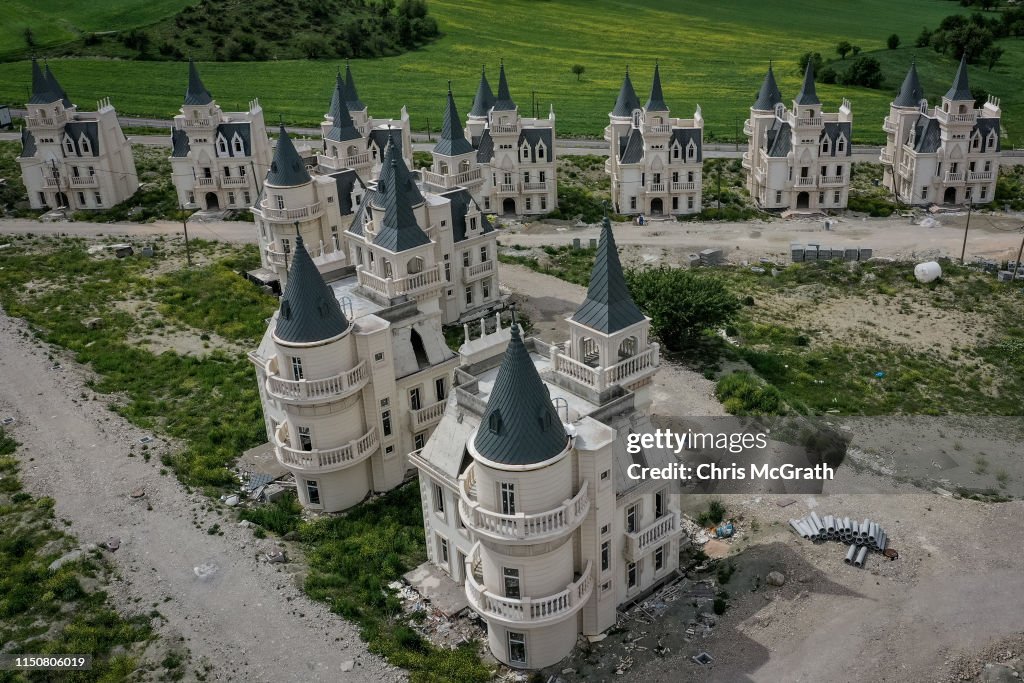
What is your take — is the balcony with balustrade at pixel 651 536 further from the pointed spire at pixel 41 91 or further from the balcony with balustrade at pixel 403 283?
the pointed spire at pixel 41 91

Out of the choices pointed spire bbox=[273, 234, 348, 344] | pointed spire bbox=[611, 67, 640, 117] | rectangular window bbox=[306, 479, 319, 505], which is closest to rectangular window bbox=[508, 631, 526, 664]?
rectangular window bbox=[306, 479, 319, 505]

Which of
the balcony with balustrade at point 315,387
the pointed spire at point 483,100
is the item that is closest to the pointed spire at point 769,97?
the pointed spire at point 483,100

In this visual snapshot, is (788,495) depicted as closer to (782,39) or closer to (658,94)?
(658,94)

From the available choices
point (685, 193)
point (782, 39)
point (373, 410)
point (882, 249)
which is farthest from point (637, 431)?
point (782, 39)

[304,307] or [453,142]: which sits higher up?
[453,142]

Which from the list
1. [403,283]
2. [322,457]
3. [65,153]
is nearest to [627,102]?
[403,283]

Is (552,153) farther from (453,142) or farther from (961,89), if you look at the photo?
(961,89)

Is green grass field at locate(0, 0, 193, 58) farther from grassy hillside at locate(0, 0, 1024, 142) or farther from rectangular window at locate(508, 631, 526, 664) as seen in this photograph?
rectangular window at locate(508, 631, 526, 664)
